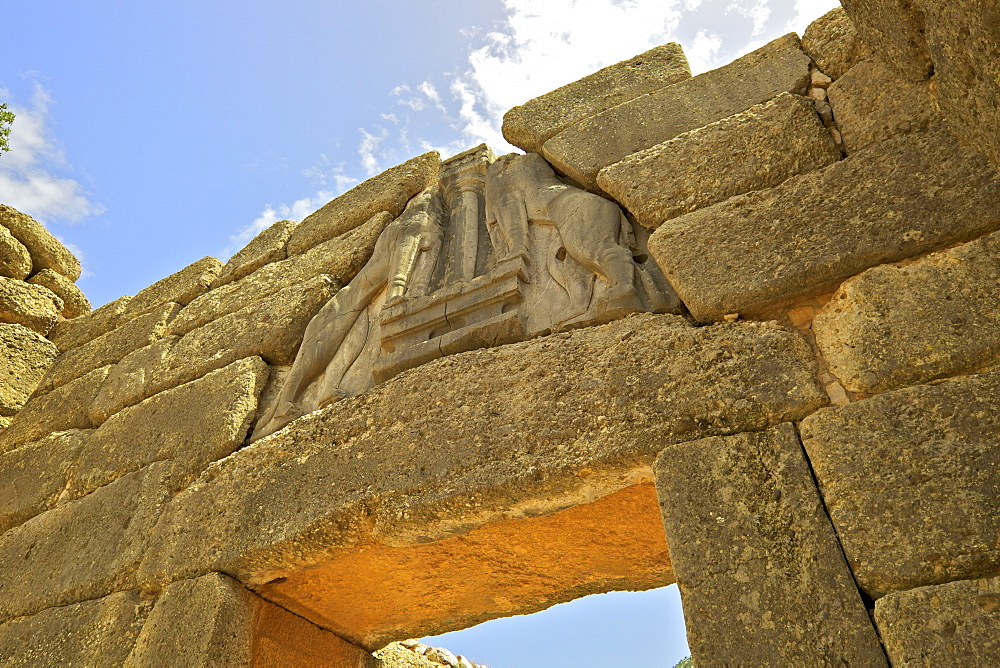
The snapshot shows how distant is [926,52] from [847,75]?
47 centimetres

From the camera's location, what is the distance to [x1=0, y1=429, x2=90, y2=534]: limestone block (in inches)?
147

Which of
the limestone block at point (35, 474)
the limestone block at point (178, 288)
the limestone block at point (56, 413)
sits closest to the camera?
the limestone block at point (35, 474)

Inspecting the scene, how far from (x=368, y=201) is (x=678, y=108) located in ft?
6.33

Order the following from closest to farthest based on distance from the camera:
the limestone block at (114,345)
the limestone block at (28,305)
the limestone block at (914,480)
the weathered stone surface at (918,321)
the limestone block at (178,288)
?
the limestone block at (914,480), the weathered stone surface at (918,321), the limestone block at (114,345), the limestone block at (178,288), the limestone block at (28,305)

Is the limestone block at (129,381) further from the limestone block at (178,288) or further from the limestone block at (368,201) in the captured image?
the limestone block at (368,201)

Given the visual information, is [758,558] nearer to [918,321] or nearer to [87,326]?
[918,321]

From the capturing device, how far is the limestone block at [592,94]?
3578 mm

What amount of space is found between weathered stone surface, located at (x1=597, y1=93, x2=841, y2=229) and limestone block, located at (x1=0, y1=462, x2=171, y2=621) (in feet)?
8.01

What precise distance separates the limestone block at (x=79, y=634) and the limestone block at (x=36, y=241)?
131 inches

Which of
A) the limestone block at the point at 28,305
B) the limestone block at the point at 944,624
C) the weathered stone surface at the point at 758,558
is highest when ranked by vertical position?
the limestone block at the point at 28,305

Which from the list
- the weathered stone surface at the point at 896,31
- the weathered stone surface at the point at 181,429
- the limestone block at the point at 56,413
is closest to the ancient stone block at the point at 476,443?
the weathered stone surface at the point at 181,429

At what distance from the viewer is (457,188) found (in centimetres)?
388

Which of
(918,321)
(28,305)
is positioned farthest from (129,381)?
(918,321)

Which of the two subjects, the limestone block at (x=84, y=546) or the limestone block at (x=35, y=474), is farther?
the limestone block at (x=35, y=474)
